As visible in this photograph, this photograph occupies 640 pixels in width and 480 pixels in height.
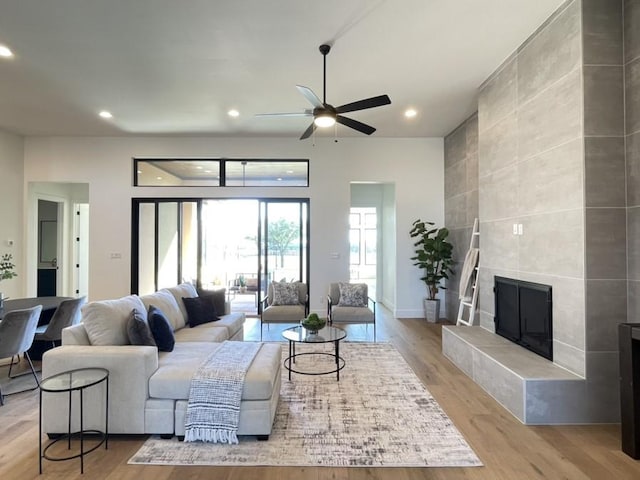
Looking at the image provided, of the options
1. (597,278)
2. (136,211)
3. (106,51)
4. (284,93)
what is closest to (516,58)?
(597,278)

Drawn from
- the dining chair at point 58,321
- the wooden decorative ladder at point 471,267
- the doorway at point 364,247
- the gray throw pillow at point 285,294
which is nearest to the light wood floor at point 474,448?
the dining chair at point 58,321

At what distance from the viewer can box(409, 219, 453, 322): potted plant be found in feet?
19.7

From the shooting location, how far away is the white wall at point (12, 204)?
6.03 meters

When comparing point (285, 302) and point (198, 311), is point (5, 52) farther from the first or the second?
point (285, 302)

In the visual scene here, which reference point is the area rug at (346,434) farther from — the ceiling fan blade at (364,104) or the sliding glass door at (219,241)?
the sliding glass door at (219,241)

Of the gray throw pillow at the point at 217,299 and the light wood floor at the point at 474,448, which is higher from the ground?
the gray throw pillow at the point at 217,299

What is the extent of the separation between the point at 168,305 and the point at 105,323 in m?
1.06

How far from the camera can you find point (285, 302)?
17.8ft

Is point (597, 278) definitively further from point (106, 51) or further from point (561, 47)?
point (106, 51)

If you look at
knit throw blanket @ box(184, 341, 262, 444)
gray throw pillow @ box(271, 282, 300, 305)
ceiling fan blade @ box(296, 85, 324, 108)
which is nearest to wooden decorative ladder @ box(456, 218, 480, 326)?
gray throw pillow @ box(271, 282, 300, 305)

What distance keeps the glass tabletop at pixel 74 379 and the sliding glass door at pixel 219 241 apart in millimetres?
4280

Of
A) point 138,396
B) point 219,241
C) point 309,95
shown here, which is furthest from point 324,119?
point 219,241

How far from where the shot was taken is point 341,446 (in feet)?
7.87

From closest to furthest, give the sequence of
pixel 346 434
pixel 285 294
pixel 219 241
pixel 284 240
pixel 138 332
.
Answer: pixel 346 434
pixel 138 332
pixel 285 294
pixel 284 240
pixel 219 241
